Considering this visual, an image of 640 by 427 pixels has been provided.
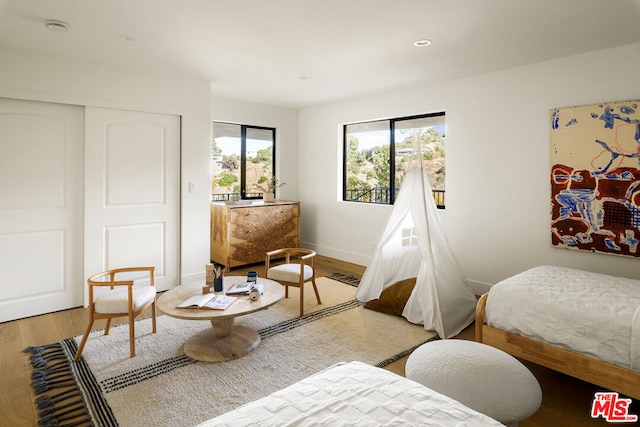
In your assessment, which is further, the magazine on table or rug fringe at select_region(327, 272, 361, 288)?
rug fringe at select_region(327, 272, 361, 288)

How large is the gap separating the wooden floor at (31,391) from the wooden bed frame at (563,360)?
0.66ft

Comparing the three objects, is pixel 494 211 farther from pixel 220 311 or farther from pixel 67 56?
pixel 67 56

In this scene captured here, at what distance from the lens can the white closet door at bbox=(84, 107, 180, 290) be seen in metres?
3.78

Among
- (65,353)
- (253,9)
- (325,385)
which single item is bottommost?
(65,353)

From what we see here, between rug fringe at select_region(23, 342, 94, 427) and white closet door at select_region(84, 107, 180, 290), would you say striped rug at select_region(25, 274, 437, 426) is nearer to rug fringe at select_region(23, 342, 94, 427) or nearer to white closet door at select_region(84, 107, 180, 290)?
rug fringe at select_region(23, 342, 94, 427)

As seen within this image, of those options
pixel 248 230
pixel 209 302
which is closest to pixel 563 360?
pixel 209 302

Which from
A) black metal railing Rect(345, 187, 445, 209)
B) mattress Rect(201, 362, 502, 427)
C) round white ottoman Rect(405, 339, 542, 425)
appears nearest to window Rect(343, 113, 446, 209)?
black metal railing Rect(345, 187, 445, 209)

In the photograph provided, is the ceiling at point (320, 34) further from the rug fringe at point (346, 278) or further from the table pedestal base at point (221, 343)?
the rug fringe at point (346, 278)

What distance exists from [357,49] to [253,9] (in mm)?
1099

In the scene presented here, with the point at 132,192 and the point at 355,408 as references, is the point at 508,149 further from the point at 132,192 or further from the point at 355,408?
the point at 132,192

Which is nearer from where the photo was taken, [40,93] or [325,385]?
[325,385]

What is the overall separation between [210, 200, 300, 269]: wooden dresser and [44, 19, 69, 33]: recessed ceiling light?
8.66 feet

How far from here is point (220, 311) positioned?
258 cm

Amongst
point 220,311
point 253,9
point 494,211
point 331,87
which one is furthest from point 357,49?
point 220,311
